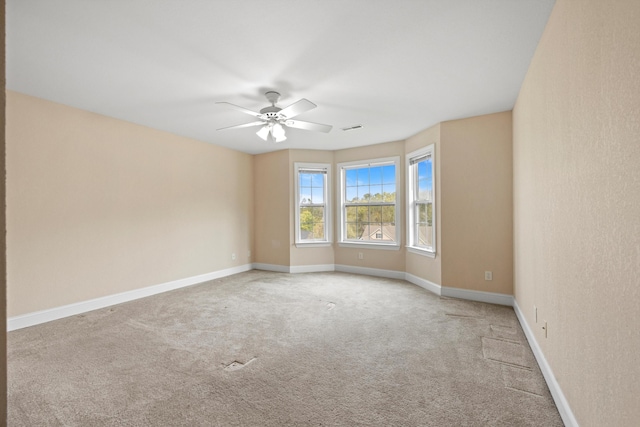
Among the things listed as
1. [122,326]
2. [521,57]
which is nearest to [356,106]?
[521,57]

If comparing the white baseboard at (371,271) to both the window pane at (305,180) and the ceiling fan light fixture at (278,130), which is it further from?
the ceiling fan light fixture at (278,130)

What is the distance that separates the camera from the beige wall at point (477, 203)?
145 inches

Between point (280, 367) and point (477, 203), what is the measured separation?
322 centimetres

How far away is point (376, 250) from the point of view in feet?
17.7

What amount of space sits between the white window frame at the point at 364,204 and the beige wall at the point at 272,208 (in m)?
1.01

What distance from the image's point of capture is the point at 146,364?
7.57 ft

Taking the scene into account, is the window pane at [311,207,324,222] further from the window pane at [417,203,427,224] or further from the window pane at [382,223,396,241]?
the window pane at [417,203,427,224]

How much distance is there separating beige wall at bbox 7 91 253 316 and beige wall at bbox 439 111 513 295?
3.96m

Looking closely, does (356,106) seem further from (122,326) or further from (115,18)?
(122,326)

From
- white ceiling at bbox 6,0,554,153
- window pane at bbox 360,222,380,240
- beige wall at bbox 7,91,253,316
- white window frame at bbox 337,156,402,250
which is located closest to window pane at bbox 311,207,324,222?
white window frame at bbox 337,156,402,250

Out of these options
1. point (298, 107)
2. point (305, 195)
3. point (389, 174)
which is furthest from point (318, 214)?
point (298, 107)

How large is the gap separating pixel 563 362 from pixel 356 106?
2976mm

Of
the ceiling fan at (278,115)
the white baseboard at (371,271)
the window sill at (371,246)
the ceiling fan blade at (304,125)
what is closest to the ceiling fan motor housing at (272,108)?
the ceiling fan at (278,115)

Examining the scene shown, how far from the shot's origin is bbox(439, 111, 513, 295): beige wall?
145 inches
